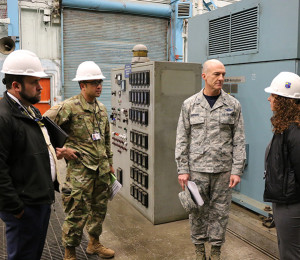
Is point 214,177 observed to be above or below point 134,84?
below

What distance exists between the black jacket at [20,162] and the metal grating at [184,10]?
29.0 feet

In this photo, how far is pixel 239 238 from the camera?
358cm

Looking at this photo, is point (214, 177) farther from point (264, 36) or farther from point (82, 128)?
point (264, 36)

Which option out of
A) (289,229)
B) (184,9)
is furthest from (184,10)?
(289,229)

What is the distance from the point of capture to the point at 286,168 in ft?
7.07

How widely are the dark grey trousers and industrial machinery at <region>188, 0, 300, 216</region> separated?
152cm

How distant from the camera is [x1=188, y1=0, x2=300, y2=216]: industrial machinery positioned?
130 inches

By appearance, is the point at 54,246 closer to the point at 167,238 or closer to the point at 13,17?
the point at 167,238

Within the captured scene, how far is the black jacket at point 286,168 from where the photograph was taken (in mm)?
2119

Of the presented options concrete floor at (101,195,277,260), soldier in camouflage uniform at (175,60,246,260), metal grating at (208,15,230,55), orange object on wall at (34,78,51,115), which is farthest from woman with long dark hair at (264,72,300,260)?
orange object on wall at (34,78,51,115)

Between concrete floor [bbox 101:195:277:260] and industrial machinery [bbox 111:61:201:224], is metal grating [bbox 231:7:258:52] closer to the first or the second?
industrial machinery [bbox 111:61:201:224]

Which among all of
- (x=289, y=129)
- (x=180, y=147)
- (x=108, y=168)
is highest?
(x=289, y=129)

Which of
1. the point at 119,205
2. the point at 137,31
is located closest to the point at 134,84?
the point at 119,205

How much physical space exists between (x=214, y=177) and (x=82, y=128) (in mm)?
1308
